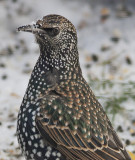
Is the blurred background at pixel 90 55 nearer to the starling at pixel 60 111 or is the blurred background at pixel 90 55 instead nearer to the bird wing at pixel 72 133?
the starling at pixel 60 111

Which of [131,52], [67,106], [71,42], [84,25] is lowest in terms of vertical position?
[67,106]

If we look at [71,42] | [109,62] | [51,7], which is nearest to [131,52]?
[109,62]

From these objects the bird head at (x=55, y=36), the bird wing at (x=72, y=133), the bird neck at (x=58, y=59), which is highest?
the bird head at (x=55, y=36)

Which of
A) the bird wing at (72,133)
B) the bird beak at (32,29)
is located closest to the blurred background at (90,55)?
the bird wing at (72,133)

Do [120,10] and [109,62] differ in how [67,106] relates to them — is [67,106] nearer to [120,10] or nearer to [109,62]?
[109,62]

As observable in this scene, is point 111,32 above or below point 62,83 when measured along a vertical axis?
above

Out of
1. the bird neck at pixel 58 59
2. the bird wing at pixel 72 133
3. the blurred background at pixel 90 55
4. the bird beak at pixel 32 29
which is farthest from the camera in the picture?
the blurred background at pixel 90 55

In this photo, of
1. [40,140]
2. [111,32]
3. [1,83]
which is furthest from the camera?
[111,32]

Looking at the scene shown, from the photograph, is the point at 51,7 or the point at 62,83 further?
the point at 51,7
